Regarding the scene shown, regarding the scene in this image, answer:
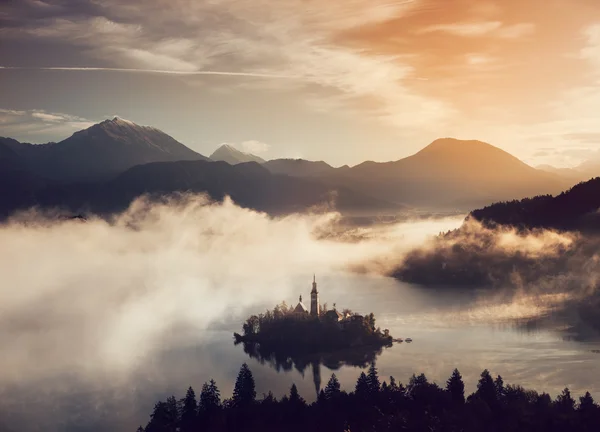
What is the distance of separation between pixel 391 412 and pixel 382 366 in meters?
16.7

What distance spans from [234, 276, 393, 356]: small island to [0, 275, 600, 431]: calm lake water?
223cm

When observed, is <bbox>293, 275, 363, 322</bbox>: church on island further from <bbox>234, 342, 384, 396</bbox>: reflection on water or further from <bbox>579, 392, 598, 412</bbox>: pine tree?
<bbox>579, 392, 598, 412</bbox>: pine tree

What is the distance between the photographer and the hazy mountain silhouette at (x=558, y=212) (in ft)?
314

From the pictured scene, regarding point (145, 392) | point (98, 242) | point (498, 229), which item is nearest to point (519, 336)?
point (145, 392)

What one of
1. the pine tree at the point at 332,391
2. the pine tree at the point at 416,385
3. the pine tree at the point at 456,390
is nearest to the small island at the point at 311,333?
the pine tree at the point at 332,391

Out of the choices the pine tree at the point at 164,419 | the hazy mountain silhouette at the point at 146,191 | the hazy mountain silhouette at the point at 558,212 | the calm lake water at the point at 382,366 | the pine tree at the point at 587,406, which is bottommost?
the calm lake water at the point at 382,366

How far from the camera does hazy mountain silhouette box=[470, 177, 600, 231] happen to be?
3765 inches

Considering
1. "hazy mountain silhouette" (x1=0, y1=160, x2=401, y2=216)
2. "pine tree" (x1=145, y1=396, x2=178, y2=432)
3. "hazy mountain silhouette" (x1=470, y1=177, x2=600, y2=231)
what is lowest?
"pine tree" (x1=145, y1=396, x2=178, y2=432)

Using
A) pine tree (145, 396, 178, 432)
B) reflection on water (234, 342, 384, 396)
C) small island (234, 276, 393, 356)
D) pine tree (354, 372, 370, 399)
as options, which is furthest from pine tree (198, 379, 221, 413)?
small island (234, 276, 393, 356)

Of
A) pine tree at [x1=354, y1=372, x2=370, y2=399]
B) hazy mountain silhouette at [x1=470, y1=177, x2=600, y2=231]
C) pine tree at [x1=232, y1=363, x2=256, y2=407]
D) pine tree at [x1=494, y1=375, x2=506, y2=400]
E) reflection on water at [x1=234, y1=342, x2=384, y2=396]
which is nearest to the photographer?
pine tree at [x1=354, y1=372, x2=370, y2=399]

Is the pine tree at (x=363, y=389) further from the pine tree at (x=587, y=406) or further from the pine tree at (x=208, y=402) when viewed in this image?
the pine tree at (x=587, y=406)

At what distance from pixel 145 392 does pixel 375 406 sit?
1897 centimetres

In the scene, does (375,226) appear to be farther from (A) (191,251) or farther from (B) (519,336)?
(B) (519,336)

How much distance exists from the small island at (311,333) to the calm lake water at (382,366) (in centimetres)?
223
